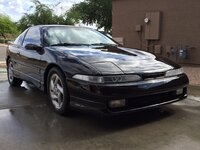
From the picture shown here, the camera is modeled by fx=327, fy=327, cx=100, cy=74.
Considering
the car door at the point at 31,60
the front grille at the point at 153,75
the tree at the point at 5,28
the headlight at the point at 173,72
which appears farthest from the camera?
the tree at the point at 5,28

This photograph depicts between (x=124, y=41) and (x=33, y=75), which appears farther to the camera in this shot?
(x=124, y=41)

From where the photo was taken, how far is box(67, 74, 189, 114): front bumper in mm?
3907

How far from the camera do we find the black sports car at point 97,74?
3.97m

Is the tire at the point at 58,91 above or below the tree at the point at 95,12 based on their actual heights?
below

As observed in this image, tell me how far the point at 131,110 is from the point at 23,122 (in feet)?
4.83

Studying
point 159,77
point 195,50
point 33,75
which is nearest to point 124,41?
point 195,50

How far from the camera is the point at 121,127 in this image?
4.14 m

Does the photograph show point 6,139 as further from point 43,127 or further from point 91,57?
point 91,57

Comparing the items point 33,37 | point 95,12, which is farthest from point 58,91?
point 95,12

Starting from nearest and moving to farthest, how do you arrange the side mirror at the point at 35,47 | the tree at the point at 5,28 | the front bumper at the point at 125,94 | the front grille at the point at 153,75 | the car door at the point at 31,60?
the front bumper at the point at 125,94
the front grille at the point at 153,75
the side mirror at the point at 35,47
the car door at the point at 31,60
the tree at the point at 5,28

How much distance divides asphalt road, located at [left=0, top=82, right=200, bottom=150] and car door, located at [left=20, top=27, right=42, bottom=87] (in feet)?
1.73

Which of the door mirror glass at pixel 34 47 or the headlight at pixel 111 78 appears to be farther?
the door mirror glass at pixel 34 47

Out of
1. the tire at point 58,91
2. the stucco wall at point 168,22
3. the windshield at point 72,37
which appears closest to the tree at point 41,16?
the stucco wall at point 168,22

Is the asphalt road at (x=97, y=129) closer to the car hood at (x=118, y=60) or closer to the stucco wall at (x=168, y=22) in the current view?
the car hood at (x=118, y=60)
